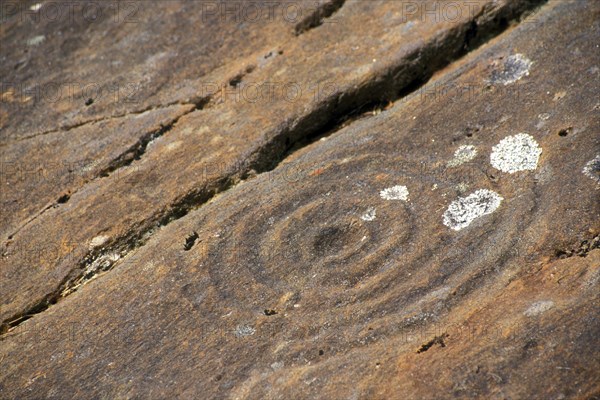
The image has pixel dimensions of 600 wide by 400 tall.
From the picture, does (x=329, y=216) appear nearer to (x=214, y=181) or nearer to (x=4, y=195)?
(x=214, y=181)

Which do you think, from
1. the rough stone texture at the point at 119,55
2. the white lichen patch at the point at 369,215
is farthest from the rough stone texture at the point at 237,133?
the white lichen patch at the point at 369,215

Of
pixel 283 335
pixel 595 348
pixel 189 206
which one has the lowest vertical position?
pixel 595 348

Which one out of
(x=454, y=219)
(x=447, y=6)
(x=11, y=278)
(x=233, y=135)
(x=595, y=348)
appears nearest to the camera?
(x=595, y=348)

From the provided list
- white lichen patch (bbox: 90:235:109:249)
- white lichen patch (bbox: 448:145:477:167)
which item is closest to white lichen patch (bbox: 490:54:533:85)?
white lichen patch (bbox: 448:145:477:167)

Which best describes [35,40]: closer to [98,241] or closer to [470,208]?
[98,241]

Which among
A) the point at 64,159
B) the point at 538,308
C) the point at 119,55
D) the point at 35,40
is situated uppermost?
the point at 35,40

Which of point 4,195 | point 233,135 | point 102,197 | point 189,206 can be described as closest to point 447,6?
point 233,135

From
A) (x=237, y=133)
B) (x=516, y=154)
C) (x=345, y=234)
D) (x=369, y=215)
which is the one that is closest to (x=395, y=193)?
(x=369, y=215)
